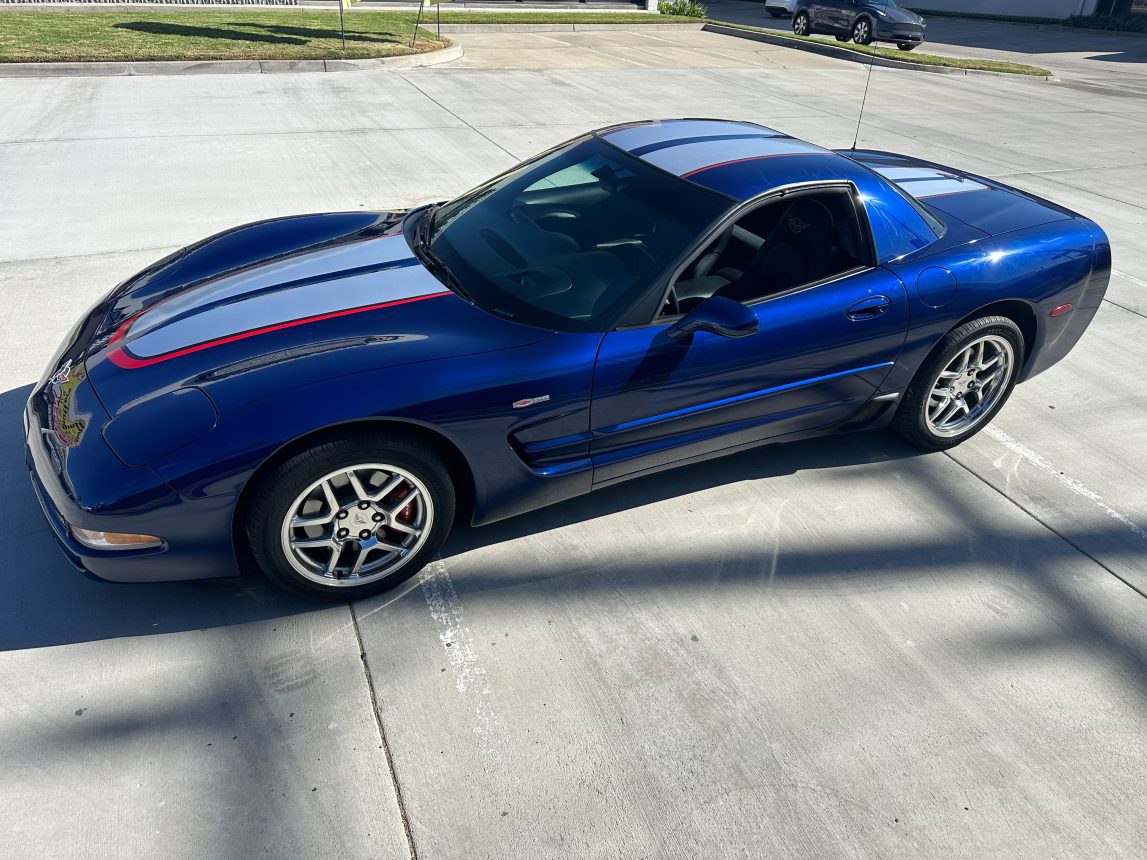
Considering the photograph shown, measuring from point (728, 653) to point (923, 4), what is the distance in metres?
40.0

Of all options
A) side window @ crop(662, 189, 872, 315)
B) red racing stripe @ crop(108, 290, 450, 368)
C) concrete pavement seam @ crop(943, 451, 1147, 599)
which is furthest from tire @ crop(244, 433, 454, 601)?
concrete pavement seam @ crop(943, 451, 1147, 599)

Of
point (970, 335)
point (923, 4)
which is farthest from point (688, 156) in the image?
point (923, 4)

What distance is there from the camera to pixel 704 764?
8.48 feet

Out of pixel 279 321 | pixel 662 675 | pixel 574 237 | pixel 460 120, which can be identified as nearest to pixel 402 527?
pixel 279 321

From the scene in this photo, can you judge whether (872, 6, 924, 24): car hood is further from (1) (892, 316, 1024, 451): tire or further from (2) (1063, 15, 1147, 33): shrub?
(1) (892, 316, 1024, 451): tire

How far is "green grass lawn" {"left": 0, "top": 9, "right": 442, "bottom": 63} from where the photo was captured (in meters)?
11.7

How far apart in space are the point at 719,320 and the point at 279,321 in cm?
157

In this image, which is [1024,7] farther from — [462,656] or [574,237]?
[462,656]

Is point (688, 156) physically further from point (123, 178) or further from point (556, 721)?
point (123, 178)

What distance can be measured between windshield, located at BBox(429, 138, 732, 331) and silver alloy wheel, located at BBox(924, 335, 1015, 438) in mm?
1468

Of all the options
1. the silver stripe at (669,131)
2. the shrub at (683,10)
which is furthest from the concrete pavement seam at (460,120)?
the shrub at (683,10)

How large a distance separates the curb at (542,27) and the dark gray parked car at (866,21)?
10.9 feet

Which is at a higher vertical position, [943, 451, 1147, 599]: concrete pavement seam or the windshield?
the windshield

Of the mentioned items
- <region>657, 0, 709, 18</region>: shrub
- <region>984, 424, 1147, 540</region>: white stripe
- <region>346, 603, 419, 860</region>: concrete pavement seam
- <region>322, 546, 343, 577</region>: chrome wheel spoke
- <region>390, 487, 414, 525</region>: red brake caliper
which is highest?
<region>657, 0, 709, 18</region>: shrub
